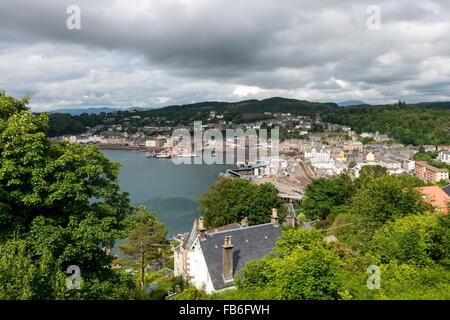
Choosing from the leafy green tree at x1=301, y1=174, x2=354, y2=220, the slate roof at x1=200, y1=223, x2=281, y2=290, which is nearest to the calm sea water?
the leafy green tree at x1=301, y1=174, x2=354, y2=220

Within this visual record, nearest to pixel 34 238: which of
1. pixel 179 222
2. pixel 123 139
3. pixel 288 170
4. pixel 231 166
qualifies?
pixel 179 222

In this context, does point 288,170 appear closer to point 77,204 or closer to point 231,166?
point 231,166

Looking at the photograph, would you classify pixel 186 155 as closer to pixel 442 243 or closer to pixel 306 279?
pixel 442 243

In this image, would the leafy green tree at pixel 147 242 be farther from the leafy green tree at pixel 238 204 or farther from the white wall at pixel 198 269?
the white wall at pixel 198 269

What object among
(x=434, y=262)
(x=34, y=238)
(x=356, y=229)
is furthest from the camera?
(x=356, y=229)

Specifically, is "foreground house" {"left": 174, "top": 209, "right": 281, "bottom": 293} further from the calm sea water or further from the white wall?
the calm sea water

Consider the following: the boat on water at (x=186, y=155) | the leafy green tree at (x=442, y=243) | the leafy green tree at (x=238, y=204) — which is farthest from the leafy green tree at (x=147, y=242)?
the boat on water at (x=186, y=155)

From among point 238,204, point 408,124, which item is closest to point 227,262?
point 238,204

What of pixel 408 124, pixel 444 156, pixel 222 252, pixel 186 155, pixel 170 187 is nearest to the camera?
pixel 222 252
